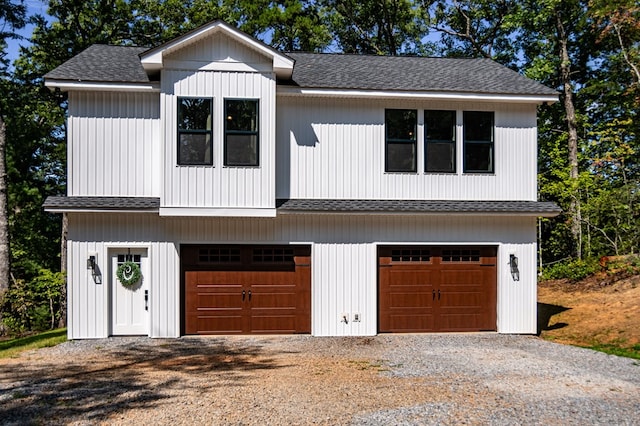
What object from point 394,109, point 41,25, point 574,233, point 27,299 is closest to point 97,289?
point 27,299

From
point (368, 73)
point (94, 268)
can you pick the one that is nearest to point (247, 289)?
point (94, 268)

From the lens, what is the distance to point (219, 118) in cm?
1209

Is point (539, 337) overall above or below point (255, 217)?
below

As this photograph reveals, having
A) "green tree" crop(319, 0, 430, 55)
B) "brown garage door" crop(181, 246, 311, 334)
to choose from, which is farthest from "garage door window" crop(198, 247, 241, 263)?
"green tree" crop(319, 0, 430, 55)

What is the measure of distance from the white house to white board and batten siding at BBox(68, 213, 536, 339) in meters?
0.03

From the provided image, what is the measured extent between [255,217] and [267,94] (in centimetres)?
279

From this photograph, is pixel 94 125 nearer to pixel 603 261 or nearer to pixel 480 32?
pixel 603 261

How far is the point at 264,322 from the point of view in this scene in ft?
42.2

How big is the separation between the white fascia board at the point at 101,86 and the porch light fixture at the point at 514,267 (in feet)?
30.5

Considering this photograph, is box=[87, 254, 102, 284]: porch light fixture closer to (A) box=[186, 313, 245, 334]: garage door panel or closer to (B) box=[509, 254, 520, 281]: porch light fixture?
(A) box=[186, 313, 245, 334]: garage door panel

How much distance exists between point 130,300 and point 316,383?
5.92m

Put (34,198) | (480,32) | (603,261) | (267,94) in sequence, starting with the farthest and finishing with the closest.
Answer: (480,32)
(34,198)
(603,261)
(267,94)

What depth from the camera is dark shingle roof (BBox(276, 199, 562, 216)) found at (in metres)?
12.4

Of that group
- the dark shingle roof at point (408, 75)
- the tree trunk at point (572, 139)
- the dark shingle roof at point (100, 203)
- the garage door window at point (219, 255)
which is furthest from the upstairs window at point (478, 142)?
the tree trunk at point (572, 139)
